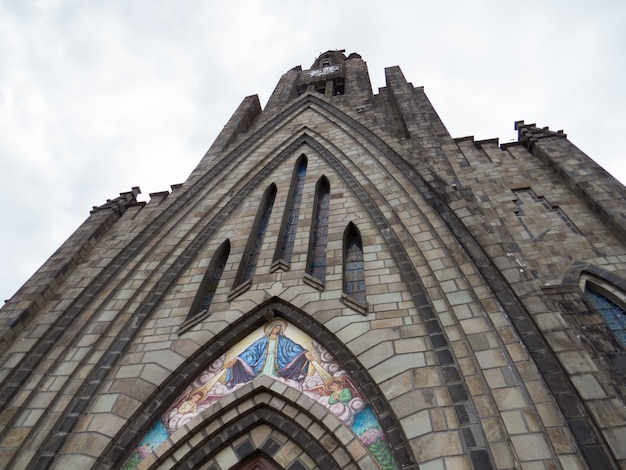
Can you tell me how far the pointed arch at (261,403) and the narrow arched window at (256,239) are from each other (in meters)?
1.63

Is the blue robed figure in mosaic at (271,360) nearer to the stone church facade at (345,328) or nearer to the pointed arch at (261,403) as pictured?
the stone church facade at (345,328)

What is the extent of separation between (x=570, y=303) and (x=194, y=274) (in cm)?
682

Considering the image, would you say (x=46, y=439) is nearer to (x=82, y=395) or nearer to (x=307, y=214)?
(x=82, y=395)

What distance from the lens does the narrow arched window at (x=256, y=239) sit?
8.23m

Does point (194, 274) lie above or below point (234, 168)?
below

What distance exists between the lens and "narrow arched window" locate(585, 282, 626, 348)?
6705 mm

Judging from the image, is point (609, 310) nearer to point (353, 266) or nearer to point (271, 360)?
point (353, 266)

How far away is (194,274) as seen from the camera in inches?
322

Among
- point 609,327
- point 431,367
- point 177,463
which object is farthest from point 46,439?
point 609,327

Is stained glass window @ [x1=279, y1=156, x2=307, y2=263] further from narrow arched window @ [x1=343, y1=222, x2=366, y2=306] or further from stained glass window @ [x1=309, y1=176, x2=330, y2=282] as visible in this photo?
narrow arched window @ [x1=343, y1=222, x2=366, y2=306]

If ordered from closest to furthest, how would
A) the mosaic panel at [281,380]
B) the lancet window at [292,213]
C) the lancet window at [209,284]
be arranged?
the mosaic panel at [281,380], the lancet window at [209,284], the lancet window at [292,213]

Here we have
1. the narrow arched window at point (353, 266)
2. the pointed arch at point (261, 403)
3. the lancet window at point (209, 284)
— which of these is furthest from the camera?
the lancet window at point (209, 284)

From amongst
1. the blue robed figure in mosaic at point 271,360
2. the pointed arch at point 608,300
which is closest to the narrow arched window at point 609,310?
the pointed arch at point 608,300

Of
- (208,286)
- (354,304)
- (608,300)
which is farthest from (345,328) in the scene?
(608,300)
